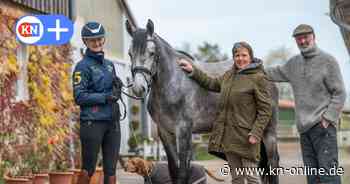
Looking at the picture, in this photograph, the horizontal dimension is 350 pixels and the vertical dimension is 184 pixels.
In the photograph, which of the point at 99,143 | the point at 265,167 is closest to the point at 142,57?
the point at 99,143

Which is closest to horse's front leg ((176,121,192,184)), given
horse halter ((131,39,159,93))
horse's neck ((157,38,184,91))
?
horse's neck ((157,38,184,91))

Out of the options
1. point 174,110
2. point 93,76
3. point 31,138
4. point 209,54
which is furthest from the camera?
point 209,54

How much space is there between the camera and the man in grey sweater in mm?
6230

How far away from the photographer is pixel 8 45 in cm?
969

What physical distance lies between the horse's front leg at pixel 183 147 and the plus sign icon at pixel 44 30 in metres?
2.10

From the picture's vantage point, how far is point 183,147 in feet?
22.4

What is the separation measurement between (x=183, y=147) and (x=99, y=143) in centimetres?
100

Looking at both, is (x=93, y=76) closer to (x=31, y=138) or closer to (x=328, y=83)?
(x=328, y=83)

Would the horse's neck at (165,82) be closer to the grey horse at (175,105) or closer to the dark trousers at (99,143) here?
the grey horse at (175,105)

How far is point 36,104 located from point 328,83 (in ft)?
18.4

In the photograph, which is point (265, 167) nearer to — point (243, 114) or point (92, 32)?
point (243, 114)

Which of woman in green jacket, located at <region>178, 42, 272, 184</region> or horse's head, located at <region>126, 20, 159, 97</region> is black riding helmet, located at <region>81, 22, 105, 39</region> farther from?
woman in green jacket, located at <region>178, 42, 272, 184</region>

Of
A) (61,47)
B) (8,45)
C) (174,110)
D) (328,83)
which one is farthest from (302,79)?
(61,47)

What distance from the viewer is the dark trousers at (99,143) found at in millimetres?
6148
